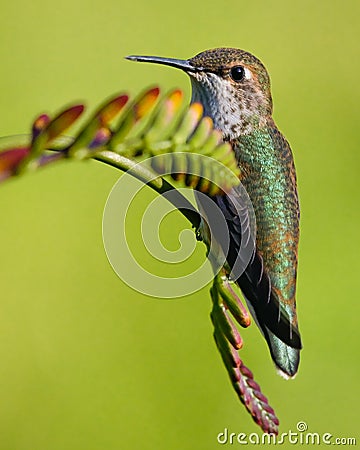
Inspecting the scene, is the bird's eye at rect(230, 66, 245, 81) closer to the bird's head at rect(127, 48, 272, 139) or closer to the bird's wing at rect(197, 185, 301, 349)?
the bird's head at rect(127, 48, 272, 139)

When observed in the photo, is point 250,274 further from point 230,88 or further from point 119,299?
point 119,299

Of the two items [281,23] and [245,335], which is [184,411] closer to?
[245,335]

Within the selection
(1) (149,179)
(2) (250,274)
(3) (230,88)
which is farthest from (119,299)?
(1) (149,179)

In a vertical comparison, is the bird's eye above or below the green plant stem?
above
